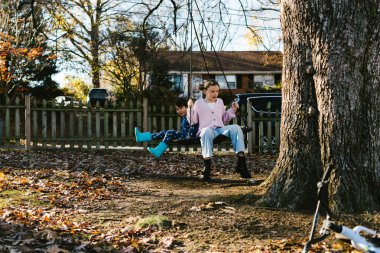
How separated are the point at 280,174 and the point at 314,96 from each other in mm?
889

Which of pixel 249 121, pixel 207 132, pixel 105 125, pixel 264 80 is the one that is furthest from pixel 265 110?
pixel 264 80

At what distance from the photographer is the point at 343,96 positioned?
446 cm

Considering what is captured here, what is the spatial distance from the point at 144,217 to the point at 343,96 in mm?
2239

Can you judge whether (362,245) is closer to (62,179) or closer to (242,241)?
(242,241)

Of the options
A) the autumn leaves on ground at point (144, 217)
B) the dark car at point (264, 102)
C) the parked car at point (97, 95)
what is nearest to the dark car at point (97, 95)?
the parked car at point (97, 95)

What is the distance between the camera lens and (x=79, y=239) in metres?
4.33

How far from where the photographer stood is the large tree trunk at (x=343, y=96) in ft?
14.6

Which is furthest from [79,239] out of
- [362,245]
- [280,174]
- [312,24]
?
[312,24]

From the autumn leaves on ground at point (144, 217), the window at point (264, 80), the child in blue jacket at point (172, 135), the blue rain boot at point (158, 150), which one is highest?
the window at point (264, 80)

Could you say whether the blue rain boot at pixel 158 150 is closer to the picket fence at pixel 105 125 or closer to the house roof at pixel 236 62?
the picket fence at pixel 105 125

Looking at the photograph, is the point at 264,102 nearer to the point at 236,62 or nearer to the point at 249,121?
the point at 249,121

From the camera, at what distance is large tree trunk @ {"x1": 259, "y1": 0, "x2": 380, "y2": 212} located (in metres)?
4.46

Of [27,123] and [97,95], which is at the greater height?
[97,95]

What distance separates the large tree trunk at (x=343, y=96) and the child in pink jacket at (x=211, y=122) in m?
2.30
